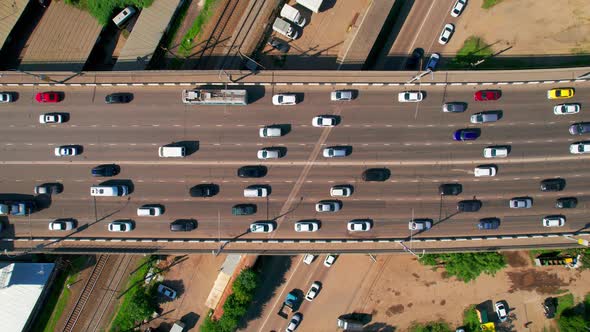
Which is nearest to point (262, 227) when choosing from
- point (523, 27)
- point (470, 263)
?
point (470, 263)

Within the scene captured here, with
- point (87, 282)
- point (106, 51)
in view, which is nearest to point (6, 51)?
point (106, 51)

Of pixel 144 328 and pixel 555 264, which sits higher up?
pixel 555 264

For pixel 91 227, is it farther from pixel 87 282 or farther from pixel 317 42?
pixel 317 42

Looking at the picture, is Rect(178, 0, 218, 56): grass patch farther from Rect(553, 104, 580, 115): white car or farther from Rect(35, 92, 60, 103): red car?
Rect(553, 104, 580, 115): white car

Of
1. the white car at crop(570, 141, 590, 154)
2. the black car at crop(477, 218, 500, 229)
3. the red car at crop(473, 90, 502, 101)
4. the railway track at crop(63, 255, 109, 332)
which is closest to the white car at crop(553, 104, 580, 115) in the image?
the white car at crop(570, 141, 590, 154)

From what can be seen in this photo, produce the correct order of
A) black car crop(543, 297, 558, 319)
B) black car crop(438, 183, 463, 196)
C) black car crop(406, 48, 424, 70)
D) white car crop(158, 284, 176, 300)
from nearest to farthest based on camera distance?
black car crop(438, 183, 463, 196) < black car crop(406, 48, 424, 70) < black car crop(543, 297, 558, 319) < white car crop(158, 284, 176, 300)

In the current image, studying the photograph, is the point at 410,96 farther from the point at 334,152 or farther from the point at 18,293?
the point at 18,293
